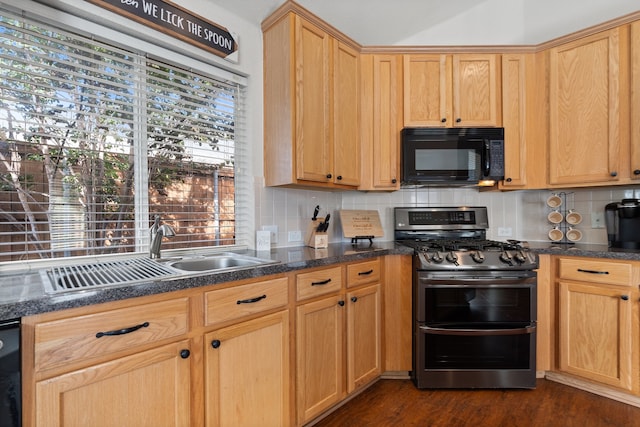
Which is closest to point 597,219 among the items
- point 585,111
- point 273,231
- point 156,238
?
point 585,111

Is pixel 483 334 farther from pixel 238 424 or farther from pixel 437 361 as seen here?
pixel 238 424

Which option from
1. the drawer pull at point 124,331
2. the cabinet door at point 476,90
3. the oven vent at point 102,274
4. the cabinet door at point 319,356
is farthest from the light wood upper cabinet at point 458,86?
the drawer pull at point 124,331

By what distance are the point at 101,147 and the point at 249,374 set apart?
1.31 metres

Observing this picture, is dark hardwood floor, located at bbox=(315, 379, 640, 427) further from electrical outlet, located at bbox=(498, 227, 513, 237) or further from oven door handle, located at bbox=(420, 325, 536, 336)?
electrical outlet, located at bbox=(498, 227, 513, 237)

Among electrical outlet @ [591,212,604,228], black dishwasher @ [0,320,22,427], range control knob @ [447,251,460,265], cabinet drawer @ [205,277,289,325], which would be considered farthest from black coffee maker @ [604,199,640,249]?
black dishwasher @ [0,320,22,427]

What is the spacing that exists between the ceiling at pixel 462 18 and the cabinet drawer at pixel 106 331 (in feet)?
6.26

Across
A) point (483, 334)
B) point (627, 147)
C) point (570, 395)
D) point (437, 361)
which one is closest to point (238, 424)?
point (437, 361)

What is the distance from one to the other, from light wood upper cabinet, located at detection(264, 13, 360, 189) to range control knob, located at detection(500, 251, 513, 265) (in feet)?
3.63

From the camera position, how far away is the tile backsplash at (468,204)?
235cm

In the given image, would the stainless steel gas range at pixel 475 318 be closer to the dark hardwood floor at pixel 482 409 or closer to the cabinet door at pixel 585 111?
the dark hardwood floor at pixel 482 409

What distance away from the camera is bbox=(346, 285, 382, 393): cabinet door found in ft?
6.28

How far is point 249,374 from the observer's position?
140cm

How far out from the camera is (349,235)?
94.9 inches

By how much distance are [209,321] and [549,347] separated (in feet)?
7.46
